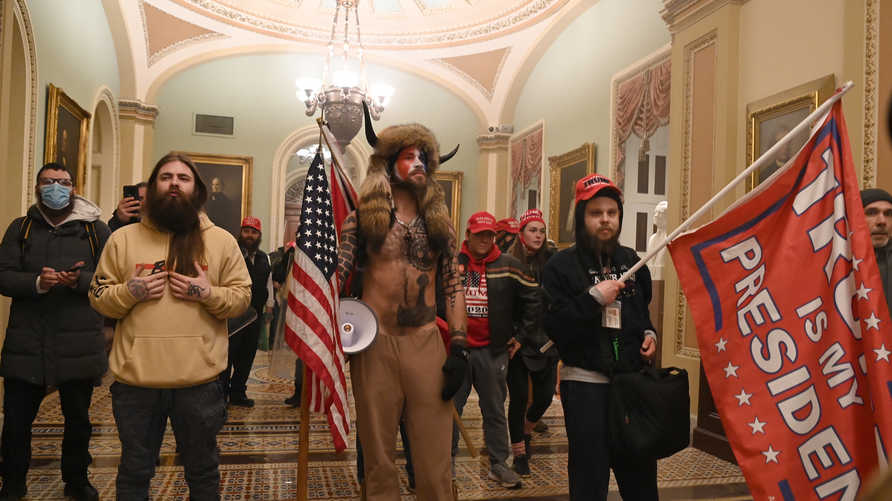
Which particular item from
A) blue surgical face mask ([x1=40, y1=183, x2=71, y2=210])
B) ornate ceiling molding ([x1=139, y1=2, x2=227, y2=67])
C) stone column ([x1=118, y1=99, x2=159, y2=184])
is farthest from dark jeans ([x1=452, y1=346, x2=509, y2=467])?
ornate ceiling molding ([x1=139, y1=2, x2=227, y2=67])

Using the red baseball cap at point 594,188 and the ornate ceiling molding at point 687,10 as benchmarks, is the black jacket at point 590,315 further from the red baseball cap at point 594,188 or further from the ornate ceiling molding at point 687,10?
the ornate ceiling molding at point 687,10

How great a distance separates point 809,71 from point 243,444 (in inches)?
216

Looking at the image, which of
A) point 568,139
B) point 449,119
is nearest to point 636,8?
point 568,139

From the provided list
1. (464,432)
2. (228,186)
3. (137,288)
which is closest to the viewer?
(137,288)

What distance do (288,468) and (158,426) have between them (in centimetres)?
200

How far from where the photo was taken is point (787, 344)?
2.41 m

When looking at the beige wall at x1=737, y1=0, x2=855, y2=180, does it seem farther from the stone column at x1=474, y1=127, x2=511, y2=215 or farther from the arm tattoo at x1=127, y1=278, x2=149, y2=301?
the stone column at x1=474, y1=127, x2=511, y2=215

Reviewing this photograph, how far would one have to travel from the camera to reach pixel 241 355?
6383 mm

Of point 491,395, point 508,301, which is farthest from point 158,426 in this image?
point 508,301

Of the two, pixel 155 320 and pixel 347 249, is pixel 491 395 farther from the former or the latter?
pixel 155 320

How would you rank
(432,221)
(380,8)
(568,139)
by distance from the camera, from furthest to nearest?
1. (380,8)
2. (568,139)
3. (432,221)

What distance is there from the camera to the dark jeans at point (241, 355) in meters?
6.15

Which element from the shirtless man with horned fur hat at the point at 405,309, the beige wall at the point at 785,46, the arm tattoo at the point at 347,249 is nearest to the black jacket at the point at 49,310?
the arm tattoo at the point at 347,249

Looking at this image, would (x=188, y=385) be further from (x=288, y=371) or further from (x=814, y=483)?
(x=814, y=483)
